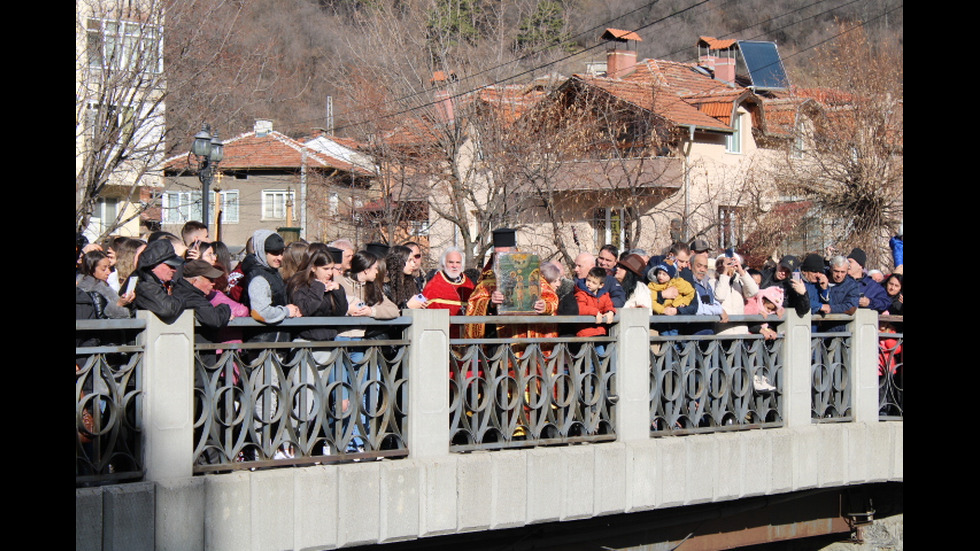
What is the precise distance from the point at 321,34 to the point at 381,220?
2012cm

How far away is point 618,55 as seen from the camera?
39.2 meters

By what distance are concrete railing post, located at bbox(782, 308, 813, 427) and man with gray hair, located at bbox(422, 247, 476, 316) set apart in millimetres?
3000

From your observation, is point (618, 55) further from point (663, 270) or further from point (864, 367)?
point (663, 270)

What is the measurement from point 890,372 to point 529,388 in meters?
4.63

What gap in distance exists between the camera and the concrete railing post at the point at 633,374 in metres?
8.77

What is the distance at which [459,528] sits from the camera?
7.73 m

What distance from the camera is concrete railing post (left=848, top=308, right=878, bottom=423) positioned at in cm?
1056

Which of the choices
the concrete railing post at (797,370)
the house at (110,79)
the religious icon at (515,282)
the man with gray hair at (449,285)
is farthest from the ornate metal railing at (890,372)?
the house at (110,79)

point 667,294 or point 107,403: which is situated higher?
point 667,294

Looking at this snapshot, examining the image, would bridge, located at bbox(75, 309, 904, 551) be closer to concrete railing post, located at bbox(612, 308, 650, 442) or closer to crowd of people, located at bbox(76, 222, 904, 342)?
concrete railing post, located at bbox(612, 308, 650, 442)

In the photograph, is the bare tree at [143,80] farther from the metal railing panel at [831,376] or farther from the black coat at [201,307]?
the metal railing panel at [831,376]

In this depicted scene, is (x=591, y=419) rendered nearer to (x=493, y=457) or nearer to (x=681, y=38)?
(x=493, y=457)

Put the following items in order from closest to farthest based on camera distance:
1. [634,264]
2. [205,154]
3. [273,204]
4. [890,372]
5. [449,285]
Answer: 1. [449,285]
2. [634,264]
3. [890,372]
4. [205,154]
5. [273,204]

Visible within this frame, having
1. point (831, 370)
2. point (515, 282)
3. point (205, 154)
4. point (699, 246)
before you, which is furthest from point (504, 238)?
point (205, 154)
